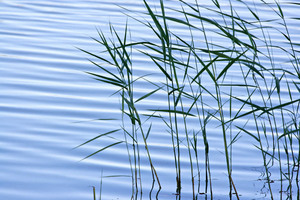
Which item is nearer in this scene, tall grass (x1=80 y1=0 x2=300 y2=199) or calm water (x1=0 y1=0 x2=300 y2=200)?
tall grass (x1=80 y1=0 x2=300 y2=199)

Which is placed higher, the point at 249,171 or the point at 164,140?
the point at 164,140

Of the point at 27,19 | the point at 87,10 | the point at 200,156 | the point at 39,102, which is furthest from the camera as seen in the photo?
the point at 87,10

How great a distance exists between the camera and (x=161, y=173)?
4113 millimetres

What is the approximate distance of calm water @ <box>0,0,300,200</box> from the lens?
12.8 feet

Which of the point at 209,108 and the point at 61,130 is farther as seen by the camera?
the point at 209,108

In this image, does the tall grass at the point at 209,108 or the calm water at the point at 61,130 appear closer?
the tall grass at the point at 209,108

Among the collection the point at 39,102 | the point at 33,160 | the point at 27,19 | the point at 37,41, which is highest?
the point at 27,19

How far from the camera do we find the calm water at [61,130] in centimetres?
390

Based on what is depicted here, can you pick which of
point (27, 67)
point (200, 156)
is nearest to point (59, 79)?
point (27, 67)

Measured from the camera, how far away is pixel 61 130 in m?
4.75

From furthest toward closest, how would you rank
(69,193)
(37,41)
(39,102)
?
(37,41)
(39,102)
(69,193)

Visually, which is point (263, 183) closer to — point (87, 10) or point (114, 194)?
point (114, 194)

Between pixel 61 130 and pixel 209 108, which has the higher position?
pixel 209 108

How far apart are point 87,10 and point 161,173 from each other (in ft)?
16.8
